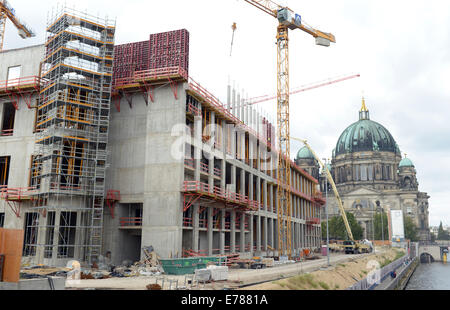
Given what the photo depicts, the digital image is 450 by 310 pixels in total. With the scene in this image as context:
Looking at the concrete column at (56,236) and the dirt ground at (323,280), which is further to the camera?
the concrete column at (56,236)

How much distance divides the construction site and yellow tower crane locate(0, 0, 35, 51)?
39.8 m

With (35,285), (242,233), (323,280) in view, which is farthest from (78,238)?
(323,280)

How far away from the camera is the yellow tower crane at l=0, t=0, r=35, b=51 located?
75.1 meters

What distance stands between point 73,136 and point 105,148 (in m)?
3.20

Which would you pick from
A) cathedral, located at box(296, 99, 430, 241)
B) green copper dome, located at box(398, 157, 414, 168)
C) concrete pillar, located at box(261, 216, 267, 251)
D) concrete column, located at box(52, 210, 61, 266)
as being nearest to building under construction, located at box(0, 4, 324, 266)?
concrete column, located at box(52, 210, 61, 266)

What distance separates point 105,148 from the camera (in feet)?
128

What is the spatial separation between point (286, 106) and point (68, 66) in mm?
37648

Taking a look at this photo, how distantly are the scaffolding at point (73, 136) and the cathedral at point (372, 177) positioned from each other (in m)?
125

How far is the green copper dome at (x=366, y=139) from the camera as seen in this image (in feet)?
552

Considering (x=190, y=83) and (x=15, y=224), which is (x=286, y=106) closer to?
(x=190, y=83)

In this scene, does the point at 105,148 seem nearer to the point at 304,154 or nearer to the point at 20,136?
the point at 20,136

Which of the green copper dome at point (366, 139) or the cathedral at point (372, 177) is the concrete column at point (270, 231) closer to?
the cathedral at point (372, 177)

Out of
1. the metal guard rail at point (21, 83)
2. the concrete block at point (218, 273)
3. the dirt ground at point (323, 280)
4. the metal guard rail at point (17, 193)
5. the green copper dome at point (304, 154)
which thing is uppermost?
the green copper dome at point (304, 154)

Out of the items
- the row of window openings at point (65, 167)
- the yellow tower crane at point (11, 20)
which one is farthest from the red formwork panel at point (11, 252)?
the yellow tower crane at point (11, 20)
